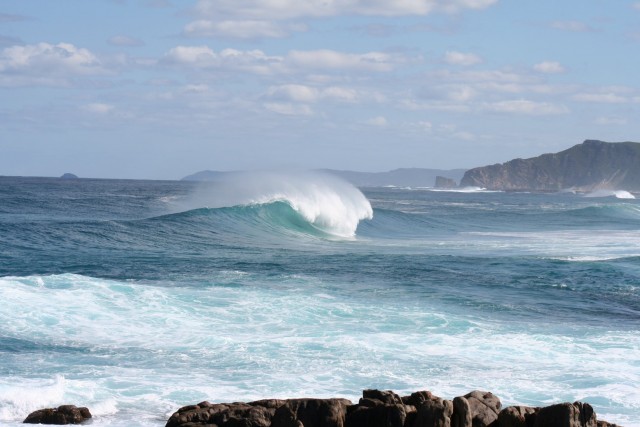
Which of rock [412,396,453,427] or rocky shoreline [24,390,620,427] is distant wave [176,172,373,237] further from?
rock [412,396,453,427]

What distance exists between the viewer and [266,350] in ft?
39.8

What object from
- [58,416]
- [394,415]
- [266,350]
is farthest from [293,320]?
[394,415]

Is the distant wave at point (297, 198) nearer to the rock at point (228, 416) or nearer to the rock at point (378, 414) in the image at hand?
the rock at point (228, 416)

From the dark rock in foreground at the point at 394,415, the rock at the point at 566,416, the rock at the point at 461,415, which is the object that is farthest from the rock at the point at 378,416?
the rock at the point at 566,416

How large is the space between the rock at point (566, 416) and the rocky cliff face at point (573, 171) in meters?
156

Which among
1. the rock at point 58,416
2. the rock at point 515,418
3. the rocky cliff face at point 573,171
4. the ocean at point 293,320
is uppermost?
the rocky cliff face at point 573,171

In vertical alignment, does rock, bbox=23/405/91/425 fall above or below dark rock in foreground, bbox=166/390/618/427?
below

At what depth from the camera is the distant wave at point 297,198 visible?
36.6 m

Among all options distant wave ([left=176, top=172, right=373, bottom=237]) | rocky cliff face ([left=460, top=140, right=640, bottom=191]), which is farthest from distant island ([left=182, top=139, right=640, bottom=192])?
distant wave ([left=176, top=172, right=373, bottom=237])

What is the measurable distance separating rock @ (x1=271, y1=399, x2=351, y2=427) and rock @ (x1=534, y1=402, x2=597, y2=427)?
1.60 meters

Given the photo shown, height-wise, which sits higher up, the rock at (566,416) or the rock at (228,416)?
the rock at (566,416)

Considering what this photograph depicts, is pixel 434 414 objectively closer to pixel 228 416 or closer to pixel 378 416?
pixel 378 416

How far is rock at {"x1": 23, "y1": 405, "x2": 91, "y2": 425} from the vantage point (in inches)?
336

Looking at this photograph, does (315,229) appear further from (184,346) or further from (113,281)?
(184,346)
